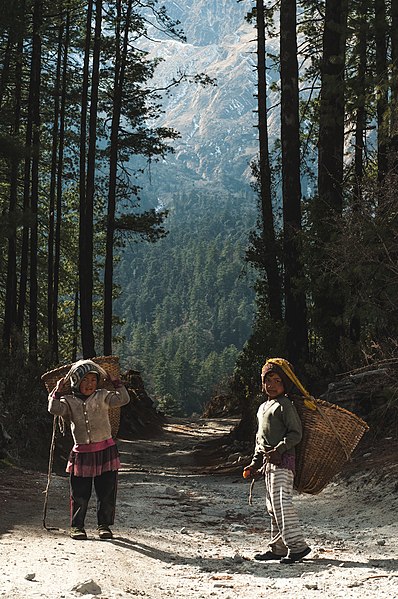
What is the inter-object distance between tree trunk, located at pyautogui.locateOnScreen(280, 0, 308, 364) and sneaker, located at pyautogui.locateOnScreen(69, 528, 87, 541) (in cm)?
787

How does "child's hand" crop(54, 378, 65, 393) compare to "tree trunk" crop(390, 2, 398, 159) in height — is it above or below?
below

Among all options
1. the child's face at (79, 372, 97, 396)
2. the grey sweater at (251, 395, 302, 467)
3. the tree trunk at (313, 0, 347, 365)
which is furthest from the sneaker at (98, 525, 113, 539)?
the tree trunk at (313, 0, 347, 365)

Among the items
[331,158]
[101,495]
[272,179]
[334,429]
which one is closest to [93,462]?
[101,495]

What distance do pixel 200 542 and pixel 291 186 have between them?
31.5ft

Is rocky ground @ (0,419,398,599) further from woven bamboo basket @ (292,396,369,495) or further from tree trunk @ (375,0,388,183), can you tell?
tree trunk @ (375,0,388,183)

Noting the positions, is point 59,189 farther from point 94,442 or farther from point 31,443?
point 94,442

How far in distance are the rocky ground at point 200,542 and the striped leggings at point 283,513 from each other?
19 cm

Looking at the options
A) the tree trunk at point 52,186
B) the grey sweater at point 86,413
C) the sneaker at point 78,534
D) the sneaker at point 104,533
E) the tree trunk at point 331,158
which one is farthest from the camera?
the tree trunk at point 52,186

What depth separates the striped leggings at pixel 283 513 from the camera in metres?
6.04

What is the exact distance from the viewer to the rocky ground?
16.7 feet

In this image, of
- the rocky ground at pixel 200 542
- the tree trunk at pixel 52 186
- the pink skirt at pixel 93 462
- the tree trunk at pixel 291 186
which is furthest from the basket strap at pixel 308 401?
the tree trunk at pixel 52 186

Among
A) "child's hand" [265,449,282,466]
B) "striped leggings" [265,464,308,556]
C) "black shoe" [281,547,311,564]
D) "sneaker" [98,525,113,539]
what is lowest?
"black shoe" [281,547,311,564]

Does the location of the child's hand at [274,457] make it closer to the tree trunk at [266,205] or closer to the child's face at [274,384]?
the child's face at [274,384]

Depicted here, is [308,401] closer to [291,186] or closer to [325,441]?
[325,441]
